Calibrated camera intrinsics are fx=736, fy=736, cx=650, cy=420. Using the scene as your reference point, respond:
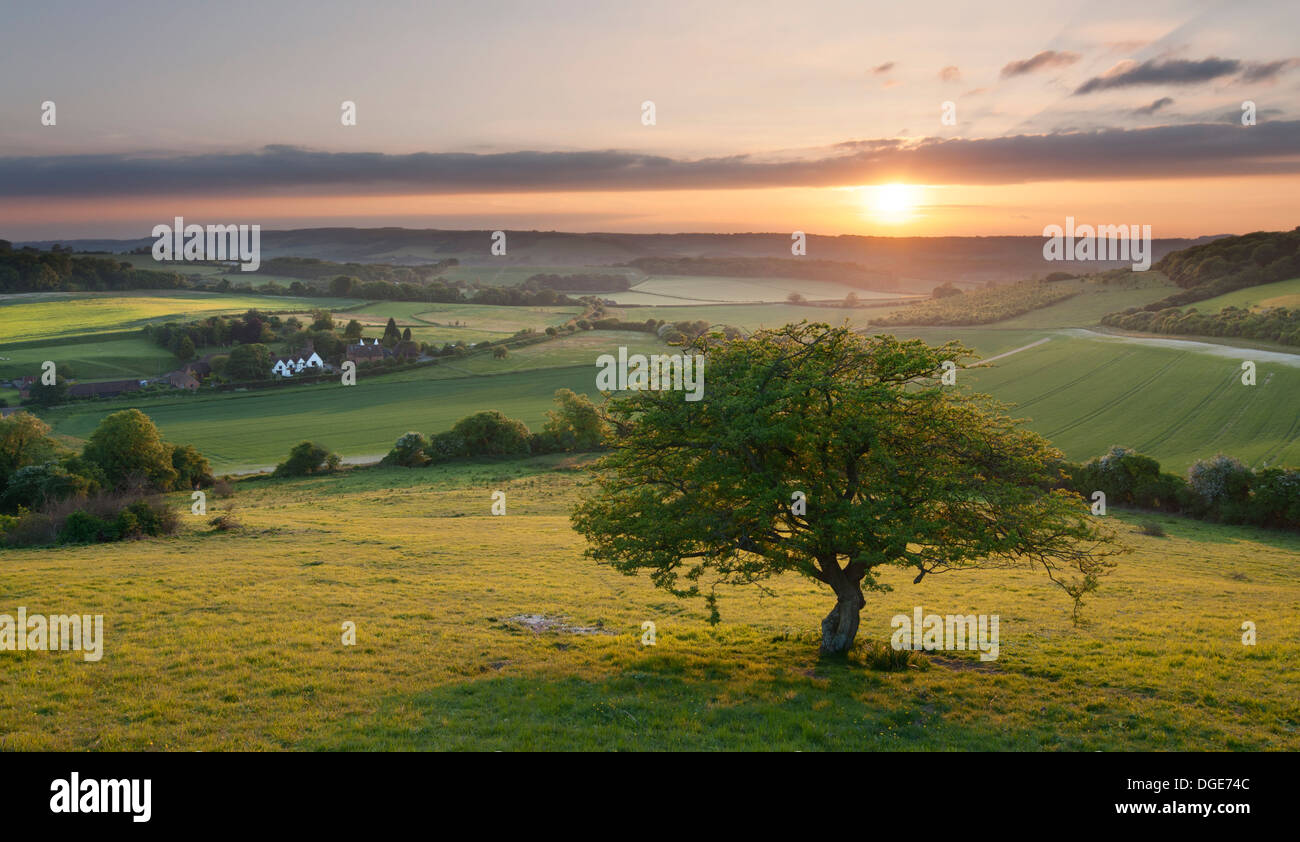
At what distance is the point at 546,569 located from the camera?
115 ft

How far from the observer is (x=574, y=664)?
66.1ft

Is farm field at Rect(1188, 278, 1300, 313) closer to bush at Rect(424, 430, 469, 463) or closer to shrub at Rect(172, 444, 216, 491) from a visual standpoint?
bush at Rect(424, 430, 469, 463)

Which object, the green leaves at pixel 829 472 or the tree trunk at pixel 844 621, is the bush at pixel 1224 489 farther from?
the tree trunk at pixel 844 621

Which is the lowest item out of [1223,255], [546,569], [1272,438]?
[546,569]

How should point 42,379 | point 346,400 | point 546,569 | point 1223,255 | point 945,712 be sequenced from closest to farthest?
point 945,712, point 546,569, point 42,379, point 346,400, point 1223,255

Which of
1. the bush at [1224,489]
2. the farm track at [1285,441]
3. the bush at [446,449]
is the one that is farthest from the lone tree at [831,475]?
the bush at [446,449]

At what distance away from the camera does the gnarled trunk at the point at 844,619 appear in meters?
20.7

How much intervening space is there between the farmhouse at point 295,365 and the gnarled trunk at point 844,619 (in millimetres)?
122952

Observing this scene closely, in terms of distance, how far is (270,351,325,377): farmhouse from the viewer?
125m

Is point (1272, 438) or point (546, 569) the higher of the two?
point (1272, 438)
